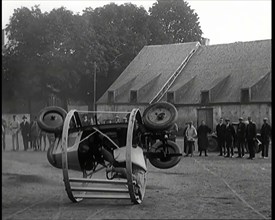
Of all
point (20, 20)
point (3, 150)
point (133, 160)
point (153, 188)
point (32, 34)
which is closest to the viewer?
point (3, 150)

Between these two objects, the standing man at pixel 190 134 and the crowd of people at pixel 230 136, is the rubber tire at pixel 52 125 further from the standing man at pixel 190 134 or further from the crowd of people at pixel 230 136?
the standing man at pixel 190 134

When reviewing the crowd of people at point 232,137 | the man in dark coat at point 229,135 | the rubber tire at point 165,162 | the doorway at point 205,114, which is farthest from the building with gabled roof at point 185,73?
the man in dark coat at point 229,135

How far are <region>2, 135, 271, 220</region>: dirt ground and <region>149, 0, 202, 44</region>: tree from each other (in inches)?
A: 98.2

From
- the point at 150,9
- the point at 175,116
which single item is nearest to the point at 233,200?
the point at 175,116

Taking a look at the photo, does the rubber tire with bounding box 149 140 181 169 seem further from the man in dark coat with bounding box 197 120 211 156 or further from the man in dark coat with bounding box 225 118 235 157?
the man in dark coat with bounding box 225 118 235 157

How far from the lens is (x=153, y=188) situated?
35.9ft

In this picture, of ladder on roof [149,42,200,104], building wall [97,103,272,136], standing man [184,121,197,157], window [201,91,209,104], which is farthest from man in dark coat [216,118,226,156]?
ladder on roof [149,42,200,104]

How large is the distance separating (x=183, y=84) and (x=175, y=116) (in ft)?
7.65

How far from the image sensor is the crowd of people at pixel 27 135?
640 cm

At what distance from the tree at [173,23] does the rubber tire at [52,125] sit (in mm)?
1786

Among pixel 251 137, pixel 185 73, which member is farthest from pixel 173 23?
pixel 251 137

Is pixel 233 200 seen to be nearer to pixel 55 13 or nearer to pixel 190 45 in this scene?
pixel 190 45

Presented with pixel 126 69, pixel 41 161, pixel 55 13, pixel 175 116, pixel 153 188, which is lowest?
pixel 153 188

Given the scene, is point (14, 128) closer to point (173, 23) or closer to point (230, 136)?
point (173, 23)
